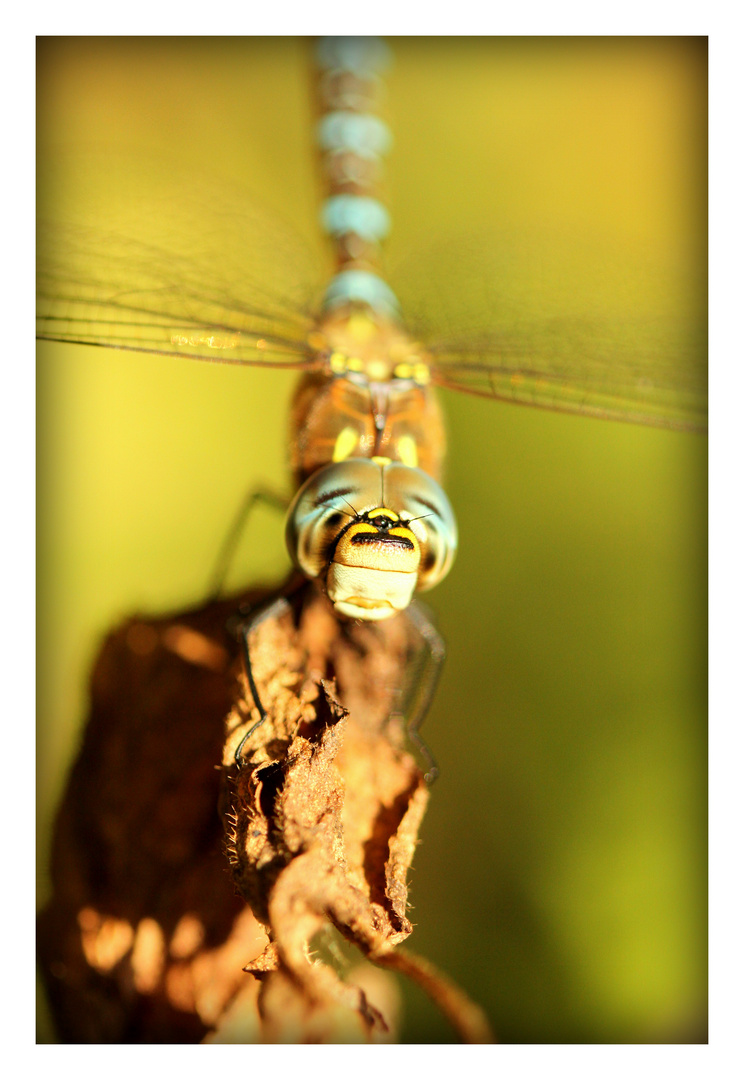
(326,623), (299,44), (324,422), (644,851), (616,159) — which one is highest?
(299,44)

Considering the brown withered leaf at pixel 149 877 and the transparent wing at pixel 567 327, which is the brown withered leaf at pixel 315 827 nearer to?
the brown withered leaf at pixel 149 877

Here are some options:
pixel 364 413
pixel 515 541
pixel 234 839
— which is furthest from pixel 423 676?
pixel 234 839

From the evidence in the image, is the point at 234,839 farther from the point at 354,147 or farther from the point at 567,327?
the point at 354,147

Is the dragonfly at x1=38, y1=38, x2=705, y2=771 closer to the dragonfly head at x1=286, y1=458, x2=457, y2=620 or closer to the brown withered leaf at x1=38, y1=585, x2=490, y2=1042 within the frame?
the dragonfly head at x1=286, y1=458, x2=457, y2=620

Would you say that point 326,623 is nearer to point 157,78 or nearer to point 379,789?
point 379,789

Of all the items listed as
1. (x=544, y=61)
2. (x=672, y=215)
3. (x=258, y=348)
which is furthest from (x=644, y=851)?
(x=544, y=61)

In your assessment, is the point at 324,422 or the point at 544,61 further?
the point at 544,61

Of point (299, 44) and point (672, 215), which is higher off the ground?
point (299, 44)

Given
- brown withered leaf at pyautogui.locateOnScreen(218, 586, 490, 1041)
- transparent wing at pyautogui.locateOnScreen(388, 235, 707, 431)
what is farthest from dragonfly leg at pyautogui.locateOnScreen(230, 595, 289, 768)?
transparent wing at pyautogui.locateOnScreen(388, 235, 707, 431)
